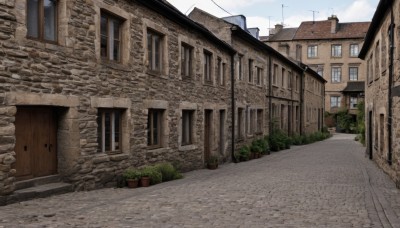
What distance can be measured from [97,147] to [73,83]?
1815 millimetres

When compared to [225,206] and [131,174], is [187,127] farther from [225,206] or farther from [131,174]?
[225,206]

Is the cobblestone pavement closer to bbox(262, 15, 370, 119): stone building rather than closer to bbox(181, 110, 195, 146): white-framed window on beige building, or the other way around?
bbox(181, 110, 195, 146): white-framed window on beige building

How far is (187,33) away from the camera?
14.9 meters

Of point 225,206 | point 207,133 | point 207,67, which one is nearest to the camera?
point 225,206

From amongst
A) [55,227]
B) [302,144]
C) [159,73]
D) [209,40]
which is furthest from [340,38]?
[55,227]

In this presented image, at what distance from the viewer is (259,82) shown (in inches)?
945

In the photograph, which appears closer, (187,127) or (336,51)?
(187,127)

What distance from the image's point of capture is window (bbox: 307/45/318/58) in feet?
187

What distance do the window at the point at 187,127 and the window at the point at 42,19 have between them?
7.02m

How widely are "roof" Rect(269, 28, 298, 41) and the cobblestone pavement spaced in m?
48.6

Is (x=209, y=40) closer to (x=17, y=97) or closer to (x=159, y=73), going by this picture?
(x=159, y=73)

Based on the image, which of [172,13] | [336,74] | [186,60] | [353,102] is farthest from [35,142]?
[336,74]

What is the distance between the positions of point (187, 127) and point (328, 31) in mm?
47108

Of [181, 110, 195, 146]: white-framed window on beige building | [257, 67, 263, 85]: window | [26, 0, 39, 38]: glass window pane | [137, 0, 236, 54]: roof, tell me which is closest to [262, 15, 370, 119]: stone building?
[257, 67, 263, 85]: window
